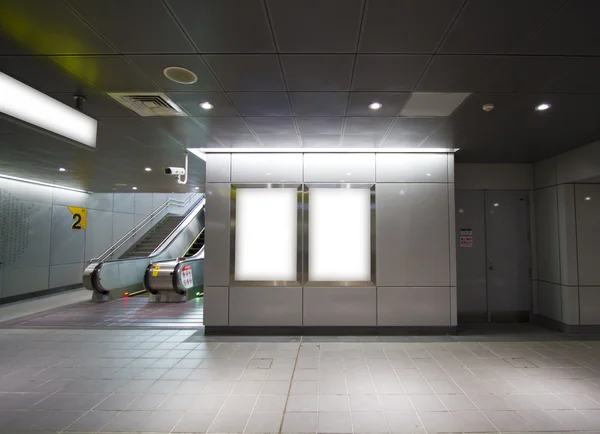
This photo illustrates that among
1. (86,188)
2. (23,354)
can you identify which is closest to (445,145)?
(23,354)

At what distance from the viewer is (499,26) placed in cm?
241

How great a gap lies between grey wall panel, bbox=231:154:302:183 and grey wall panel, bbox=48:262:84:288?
8540 mm

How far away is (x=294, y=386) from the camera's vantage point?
3.76m

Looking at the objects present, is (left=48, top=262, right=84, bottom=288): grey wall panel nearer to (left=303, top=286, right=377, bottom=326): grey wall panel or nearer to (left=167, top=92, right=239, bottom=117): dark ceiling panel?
(left=303, top=286, right=377, bottom=326): grey wall panel

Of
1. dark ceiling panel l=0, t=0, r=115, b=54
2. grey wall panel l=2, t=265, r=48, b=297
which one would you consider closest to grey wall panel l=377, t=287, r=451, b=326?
dark ceiling panel l=0, t=0, r=115, b=54

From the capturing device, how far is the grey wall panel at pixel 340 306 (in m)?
5.72

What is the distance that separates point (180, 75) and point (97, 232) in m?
11.6

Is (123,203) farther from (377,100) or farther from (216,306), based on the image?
(377,100)

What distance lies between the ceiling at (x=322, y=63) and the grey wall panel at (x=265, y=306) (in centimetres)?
277

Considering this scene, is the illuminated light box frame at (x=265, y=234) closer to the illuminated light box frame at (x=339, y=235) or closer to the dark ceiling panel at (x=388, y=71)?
the illuminated light box frame at (x=339, y=235)

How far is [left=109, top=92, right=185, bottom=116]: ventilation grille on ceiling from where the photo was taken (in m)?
3.65

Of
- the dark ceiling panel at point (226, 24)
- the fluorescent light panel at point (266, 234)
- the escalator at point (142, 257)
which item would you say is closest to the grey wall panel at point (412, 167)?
the fluorescent light panel at point (266, 234)

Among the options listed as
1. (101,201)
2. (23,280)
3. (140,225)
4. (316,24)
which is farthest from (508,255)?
(140,225)

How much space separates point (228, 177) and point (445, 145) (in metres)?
3.97
